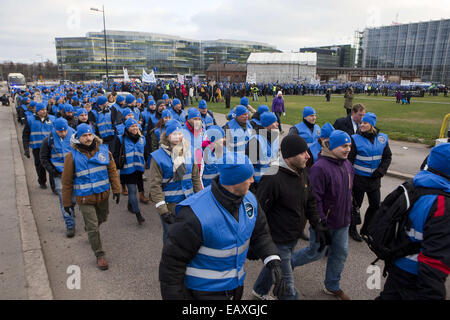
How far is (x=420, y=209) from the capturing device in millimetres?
2256

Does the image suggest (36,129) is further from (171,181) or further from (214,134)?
(171,181)

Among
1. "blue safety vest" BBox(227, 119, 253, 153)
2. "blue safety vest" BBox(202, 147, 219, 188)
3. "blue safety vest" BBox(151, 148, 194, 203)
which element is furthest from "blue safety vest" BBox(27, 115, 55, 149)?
"blue safety vest" BBox(151, 148, 194, 203)

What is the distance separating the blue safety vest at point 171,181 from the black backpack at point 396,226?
2.29 metres

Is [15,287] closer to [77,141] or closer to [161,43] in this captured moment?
[77,141]

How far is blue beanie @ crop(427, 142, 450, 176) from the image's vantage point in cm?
226

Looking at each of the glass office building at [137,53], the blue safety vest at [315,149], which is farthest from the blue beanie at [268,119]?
the glass office building at [137,53]

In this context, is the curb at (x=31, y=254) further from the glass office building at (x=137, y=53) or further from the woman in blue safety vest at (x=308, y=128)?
the glass office building at (x=137, y=53)

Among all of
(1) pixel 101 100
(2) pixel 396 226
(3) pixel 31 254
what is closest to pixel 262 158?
(2) pixel 396 226

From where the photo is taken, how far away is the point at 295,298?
320 cm

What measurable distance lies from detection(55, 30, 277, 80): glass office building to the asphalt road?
113 metres

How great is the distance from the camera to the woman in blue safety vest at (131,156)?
552 cm

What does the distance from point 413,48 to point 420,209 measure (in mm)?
109745
